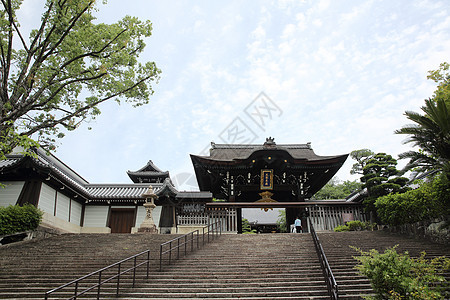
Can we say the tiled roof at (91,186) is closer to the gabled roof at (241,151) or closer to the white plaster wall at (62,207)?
the white plaster wall at (62,207)

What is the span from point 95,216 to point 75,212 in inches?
60.1

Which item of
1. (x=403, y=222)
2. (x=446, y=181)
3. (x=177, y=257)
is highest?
(x=446, y=181)

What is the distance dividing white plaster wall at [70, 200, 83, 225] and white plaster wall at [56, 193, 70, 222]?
61cm

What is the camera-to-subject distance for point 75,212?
19.3 metres

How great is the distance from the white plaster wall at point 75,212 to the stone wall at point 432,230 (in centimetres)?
1808

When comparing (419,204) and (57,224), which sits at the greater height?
(419,204)

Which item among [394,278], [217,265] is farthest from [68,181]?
[394,278]

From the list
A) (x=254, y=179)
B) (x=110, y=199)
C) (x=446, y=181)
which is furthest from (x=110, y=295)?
(x=110, y=199)

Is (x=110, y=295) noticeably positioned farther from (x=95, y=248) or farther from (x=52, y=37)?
(x=52, y=37)

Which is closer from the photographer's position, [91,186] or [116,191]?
[116,191]

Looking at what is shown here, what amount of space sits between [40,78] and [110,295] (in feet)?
24.4

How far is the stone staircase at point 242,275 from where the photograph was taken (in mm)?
6621

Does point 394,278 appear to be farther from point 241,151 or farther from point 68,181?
point 241,151

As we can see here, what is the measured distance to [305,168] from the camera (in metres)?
17.6
